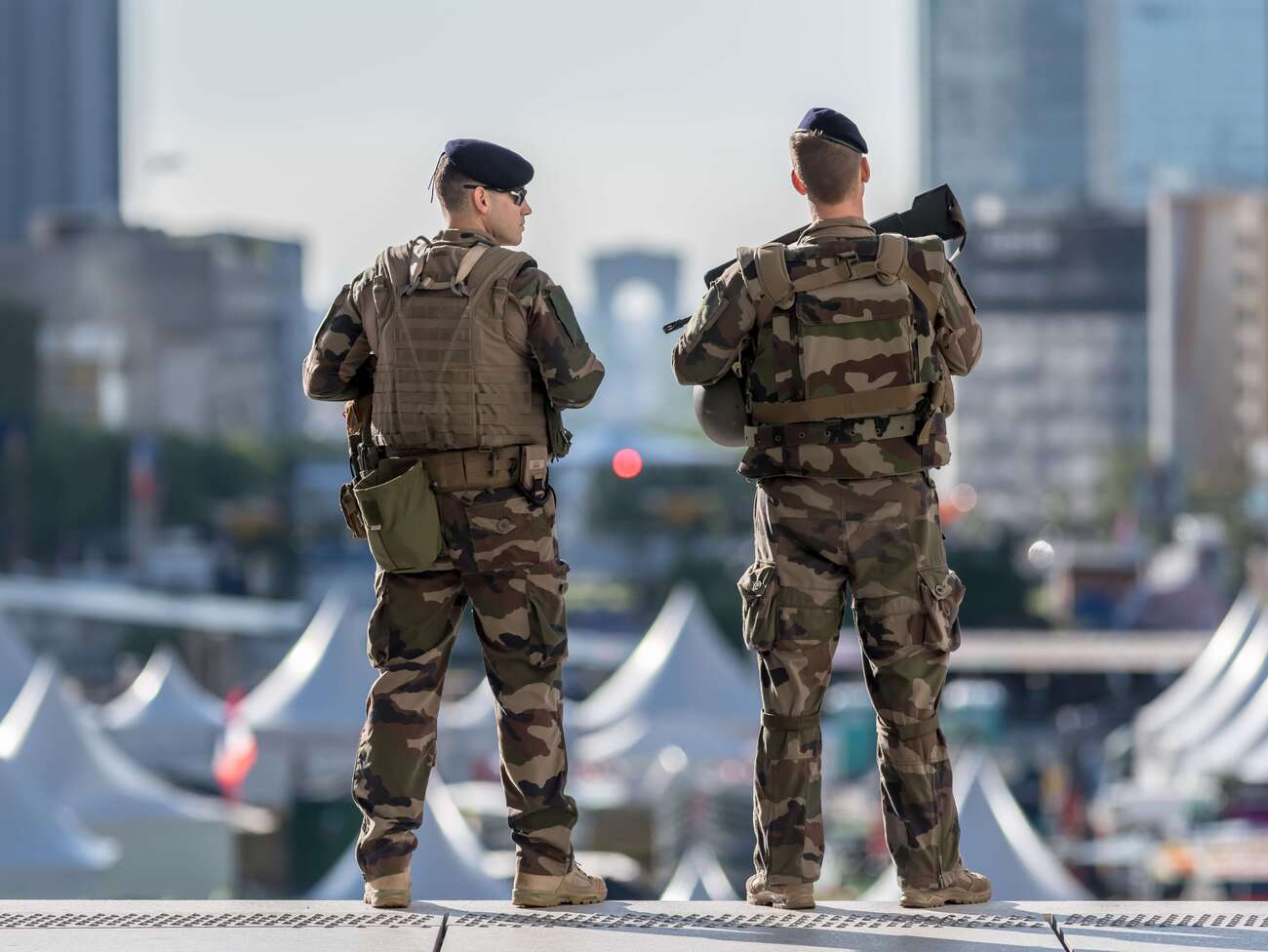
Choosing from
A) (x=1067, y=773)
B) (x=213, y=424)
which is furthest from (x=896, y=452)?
(x=213, y=424)

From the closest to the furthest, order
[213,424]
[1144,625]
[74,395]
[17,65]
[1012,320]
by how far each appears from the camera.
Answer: [1144,625] → [74,395] → [213,424] → [1012,320] → [17,65]

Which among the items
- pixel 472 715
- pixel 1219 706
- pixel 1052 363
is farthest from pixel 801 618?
pixel 1052 363

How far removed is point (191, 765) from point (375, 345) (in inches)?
867

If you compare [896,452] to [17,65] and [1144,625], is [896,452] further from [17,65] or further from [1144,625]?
[17,65]

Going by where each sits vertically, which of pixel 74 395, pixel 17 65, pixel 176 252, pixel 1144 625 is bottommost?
pixel 1144 625

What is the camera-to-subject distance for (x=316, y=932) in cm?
527

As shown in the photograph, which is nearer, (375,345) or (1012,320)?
(375,345)

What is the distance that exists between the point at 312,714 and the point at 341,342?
60.9 feet

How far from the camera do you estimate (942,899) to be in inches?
218

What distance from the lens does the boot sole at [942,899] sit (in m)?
5.51

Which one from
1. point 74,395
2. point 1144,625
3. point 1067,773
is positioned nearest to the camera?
point 1067,773

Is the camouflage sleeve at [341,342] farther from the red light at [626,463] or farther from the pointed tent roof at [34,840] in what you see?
the pointed tent roof at [34,840]

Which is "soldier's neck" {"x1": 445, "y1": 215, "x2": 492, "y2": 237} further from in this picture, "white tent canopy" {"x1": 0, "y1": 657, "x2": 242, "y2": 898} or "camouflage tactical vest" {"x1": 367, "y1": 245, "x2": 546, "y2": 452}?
"white tent canopy" {"x1": 0, "y1": 657, "x2": 242, "y2": 898}

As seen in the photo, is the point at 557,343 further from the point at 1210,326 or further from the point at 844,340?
the point at 1210,326
